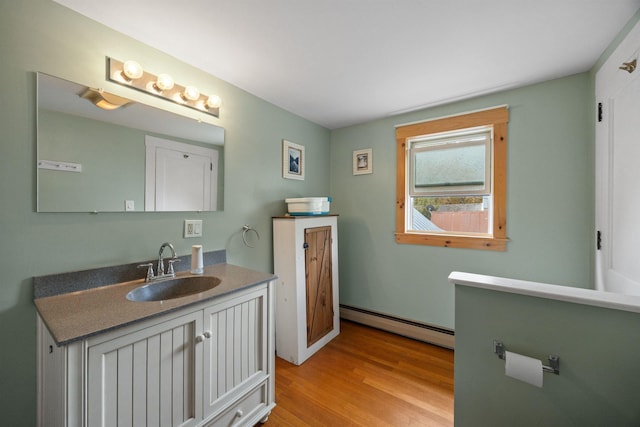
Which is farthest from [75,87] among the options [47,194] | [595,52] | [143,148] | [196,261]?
[595,52]

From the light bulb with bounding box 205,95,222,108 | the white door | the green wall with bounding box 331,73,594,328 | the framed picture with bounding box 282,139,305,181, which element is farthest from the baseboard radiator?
the light bulb with bounding box 205,95,222,108

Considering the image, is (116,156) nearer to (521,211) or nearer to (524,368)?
(524,368)

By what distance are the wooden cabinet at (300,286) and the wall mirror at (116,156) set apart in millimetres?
696

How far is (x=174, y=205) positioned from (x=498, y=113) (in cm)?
256

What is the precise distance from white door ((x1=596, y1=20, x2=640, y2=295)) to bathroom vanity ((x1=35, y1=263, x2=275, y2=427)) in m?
1.91

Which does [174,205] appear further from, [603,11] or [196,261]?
[603,11]

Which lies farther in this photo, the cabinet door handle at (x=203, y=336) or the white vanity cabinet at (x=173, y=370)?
the cabinet door handle at (x=203, y=336)

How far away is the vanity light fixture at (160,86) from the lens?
52.4 inches

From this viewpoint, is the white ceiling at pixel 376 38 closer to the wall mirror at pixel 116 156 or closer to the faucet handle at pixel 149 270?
the wall mirror at pixel 116 156

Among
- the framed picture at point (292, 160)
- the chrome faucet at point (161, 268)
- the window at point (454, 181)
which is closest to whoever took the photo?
the chrome faucet at point (161, 268)

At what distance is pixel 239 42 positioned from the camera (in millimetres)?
1443

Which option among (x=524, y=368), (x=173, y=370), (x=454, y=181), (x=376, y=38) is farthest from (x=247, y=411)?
(x=454, y=181)

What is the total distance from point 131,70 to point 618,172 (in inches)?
107

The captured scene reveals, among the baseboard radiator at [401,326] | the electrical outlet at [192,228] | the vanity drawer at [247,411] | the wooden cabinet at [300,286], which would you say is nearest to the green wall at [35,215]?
the electrical outlet at [192,228]
